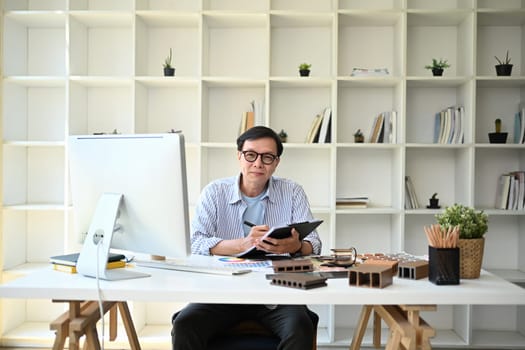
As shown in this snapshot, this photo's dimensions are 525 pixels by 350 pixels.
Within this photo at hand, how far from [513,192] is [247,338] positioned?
2.38 meters

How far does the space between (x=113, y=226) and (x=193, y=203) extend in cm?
176

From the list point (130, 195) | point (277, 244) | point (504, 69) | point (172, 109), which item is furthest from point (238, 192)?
point (504, 69)

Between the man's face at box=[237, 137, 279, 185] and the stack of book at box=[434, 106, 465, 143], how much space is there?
5.30 ft

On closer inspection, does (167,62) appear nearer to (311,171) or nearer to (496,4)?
(311,171)

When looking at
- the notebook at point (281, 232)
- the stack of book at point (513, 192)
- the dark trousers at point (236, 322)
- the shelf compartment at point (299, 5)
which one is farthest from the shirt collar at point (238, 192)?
the stack of book at point (513, 192)

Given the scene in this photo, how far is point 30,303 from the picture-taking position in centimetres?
370

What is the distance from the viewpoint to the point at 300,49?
12.2ft

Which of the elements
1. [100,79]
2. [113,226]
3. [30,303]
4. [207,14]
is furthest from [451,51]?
[30,303]

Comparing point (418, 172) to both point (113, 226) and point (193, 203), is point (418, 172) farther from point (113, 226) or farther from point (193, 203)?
point (113, 226)

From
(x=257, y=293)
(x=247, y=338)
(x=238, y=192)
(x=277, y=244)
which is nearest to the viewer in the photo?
(x=257, y=293)

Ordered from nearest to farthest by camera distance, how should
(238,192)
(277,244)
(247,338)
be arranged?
(247,338) → (277,244) → (238,192)

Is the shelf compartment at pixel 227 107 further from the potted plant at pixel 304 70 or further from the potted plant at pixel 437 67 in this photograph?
the potted plant at pixel 437 67

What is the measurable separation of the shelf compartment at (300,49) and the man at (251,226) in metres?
1.42

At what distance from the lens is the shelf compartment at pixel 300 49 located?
370 cm
